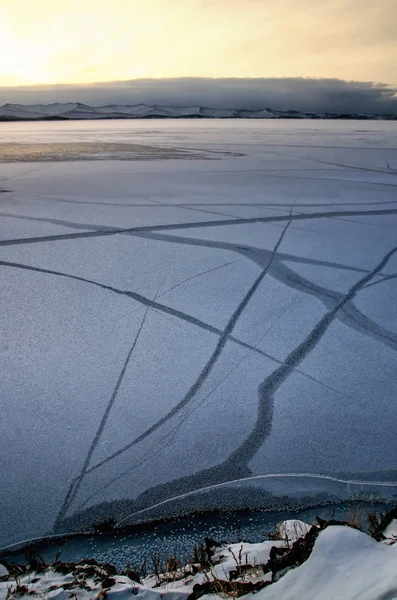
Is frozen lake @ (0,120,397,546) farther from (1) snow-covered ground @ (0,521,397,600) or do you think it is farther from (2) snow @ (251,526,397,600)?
(2) snow @ (251,526,397,600)

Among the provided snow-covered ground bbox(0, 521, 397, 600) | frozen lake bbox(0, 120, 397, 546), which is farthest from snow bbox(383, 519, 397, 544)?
frozen lake bbox(0, 120, 397, 546)

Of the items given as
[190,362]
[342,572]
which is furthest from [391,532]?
[190,362]

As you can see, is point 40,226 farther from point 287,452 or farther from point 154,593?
point 154,593

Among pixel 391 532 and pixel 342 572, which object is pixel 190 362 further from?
pixel 342 572

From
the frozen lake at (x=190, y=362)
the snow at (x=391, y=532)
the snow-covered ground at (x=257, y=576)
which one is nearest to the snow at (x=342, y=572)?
the snow-covered ground at (x=257, y=576)

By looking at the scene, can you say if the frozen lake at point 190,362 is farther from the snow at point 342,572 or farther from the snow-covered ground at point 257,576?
the snow at point 342,572

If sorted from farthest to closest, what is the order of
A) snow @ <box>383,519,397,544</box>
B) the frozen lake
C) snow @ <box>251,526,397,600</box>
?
the frozen lake, snow @ <box>383,519,397,544</box>, snow @ <box>251,526,397,600</box>

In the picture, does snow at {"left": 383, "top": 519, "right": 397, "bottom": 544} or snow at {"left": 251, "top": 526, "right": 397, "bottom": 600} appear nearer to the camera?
snow at {"left": 251, "top": 526, "right": 397, "bottom": 600}

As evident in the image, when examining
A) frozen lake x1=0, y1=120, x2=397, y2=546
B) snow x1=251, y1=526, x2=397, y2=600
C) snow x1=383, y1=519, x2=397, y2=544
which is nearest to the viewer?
snow x1=251, y1=526, x2=397, y2=600
